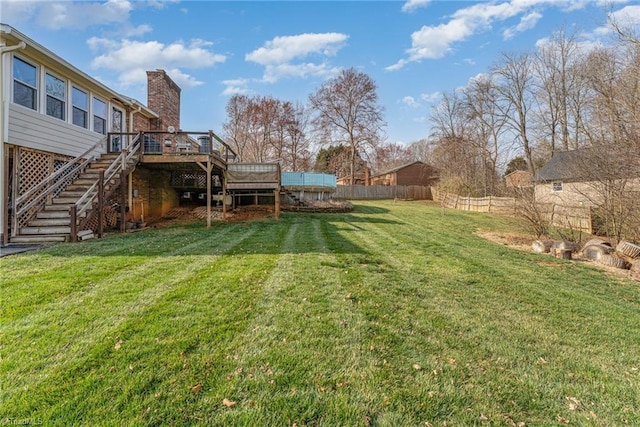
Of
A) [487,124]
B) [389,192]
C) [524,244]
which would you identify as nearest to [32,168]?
[524,244]

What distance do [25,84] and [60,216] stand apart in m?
3.41

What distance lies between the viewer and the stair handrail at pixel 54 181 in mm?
6944

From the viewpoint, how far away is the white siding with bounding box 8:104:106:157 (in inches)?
279

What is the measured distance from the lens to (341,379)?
Result: 2.30 metres

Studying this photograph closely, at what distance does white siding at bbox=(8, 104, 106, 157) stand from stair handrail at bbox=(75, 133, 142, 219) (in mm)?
1247

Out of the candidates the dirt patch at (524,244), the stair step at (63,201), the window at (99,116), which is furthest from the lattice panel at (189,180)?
the dirt patch at (524,244)

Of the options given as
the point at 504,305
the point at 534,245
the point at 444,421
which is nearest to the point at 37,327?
the point at 444,421

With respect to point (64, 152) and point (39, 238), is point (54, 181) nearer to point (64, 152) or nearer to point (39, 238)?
point (64, 152)

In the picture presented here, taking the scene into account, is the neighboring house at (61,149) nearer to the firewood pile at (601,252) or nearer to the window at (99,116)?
the window at (99,116)

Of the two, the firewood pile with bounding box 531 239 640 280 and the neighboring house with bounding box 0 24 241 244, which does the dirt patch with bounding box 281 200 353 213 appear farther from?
the firewood pile with bounding box 531 239 640 280

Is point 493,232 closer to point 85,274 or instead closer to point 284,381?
point 284,381

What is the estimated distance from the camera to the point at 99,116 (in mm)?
10328

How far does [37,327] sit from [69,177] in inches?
300

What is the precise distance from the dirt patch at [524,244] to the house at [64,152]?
27.6 feet
